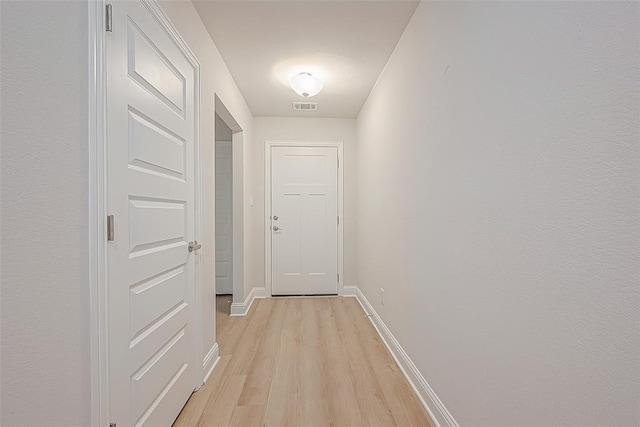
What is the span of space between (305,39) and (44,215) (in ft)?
6.43

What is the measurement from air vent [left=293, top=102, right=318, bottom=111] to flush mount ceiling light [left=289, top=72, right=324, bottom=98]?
0.58 metres

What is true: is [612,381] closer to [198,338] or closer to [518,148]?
[518,148]

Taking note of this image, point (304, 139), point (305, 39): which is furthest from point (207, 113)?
point (304, 139)

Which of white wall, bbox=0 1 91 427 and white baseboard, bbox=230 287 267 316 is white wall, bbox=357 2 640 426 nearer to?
white wall, bbox=0 1 91 427

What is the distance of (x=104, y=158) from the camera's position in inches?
40.8

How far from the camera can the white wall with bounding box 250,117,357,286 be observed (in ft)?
12.9

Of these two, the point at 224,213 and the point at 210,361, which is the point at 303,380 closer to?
the point at 210,361

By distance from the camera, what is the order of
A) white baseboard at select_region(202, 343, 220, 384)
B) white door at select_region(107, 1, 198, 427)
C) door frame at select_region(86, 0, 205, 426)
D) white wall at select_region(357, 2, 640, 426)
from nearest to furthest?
white wall at select_region(357, 2, 640, 426) → door frame at select_region(86, 0, 205, 426) → white door at select_region(107, 1, 198, 427) → white baseboard at select_region(202, 343, 220, 384)

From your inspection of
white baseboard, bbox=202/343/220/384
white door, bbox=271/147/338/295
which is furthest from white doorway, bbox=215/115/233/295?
white baseboard, bbox=202/343/220/384

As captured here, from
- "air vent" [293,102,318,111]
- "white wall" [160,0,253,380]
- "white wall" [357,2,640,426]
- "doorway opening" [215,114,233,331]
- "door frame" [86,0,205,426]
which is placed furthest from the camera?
"doorway opening" [215,114,233,331]

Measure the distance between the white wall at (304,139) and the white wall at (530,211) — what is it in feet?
7.27

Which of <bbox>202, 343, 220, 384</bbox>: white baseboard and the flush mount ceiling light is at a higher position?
the flush mount ceiling light

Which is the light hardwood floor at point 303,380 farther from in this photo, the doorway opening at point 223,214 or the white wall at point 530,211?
the doorway opening at point 223,214

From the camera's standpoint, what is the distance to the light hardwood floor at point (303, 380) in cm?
163
